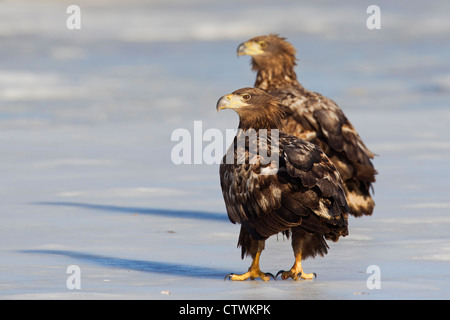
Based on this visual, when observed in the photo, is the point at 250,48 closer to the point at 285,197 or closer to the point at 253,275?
the point at 253,275

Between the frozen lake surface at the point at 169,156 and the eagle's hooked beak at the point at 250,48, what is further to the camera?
the eagle's hooked beak at the point at 250,48

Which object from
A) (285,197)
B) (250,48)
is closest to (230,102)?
(285,197)

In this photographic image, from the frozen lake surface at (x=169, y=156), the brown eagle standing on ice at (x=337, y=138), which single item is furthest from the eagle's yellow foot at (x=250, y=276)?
the brown eagle standing on ice at (x=337, y=138)

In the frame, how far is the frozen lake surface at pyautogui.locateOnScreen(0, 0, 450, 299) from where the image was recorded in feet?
26.7

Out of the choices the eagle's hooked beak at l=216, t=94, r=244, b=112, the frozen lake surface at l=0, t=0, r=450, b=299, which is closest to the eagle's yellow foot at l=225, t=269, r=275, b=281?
the frozen lake surface at l=0, t=0, r=450, b=299

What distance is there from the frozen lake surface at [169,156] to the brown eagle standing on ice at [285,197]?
0.31 metres

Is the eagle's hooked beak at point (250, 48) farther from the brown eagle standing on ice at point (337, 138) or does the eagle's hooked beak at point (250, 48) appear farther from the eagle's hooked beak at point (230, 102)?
the eagle's hooked beak at point (230, 102)

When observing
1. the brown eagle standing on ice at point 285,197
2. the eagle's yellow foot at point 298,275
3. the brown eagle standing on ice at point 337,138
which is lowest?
the eagle's yellow foot at point 298,275

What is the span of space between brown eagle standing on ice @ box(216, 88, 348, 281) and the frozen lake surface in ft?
1.01

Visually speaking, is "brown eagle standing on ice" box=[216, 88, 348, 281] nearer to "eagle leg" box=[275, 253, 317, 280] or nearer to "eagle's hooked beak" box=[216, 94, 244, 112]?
"eagle leg" box=[275, 253, 317, 280]

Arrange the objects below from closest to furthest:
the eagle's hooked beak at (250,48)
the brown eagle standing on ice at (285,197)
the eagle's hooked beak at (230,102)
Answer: the brown eagle standing on ice at (285,197) < the eagle's hooked beak at (230,102) < the eagle's hooked beak at (250,48)

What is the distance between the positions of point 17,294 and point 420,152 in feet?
29.2

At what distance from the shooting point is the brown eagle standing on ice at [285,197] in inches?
303

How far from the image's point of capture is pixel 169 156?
1528 cm
